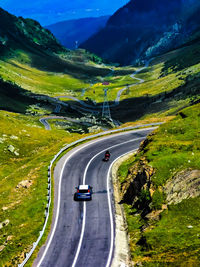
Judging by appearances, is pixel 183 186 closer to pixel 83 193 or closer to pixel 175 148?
pixel 175 148

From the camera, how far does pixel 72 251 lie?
93.9 ft

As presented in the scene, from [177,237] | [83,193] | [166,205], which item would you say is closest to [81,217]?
[83,193]

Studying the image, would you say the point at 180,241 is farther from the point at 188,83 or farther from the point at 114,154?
the point at 188,83

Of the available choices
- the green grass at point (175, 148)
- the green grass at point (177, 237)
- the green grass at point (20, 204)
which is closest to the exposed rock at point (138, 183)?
the green grass at point (175, 148)

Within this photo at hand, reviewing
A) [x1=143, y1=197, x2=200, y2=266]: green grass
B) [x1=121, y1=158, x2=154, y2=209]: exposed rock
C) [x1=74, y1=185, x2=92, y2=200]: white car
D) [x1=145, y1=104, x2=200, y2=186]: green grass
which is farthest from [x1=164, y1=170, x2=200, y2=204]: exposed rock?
[x1=74, y1=185, x2=92, y2=200]: white car

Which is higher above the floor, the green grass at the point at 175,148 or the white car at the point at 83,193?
the green grass at the point at 175,148

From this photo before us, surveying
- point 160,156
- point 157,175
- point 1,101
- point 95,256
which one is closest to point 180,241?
point 95,256

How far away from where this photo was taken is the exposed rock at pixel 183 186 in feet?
99.3

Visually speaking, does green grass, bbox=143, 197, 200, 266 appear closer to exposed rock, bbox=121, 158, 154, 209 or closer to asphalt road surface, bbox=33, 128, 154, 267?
asphalt road surface, bbox=33, 128, 154, 267

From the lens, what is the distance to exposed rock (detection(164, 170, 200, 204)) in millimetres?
30281

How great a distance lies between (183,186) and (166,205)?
2.86 m

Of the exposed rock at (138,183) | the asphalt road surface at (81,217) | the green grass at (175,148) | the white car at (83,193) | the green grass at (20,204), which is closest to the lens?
the asphalt road surface at (81,217)

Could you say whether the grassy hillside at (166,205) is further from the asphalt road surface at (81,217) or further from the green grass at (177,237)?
the asphalt road surface at (81,217)

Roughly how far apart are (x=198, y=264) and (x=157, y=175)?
1499cm
